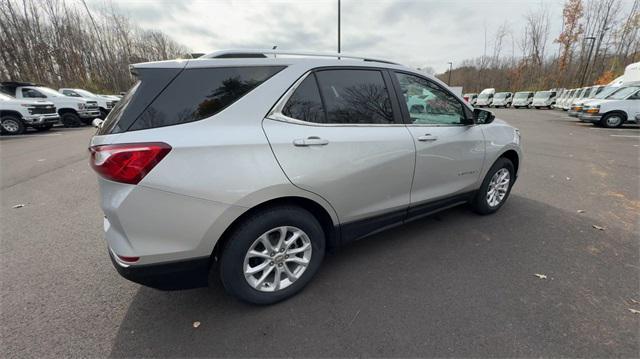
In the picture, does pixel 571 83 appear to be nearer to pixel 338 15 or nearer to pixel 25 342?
pixel 338 15

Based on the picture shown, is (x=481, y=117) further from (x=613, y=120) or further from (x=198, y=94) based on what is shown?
(x=613, y=120)

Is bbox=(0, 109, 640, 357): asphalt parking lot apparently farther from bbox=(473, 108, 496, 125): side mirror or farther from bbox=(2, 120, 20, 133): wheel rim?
bbox=(2, 120, 20, 133): wheel rim

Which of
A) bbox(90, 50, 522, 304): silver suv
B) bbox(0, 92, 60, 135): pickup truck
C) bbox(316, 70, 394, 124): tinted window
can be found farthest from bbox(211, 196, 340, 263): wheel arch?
bbox(0, 92, 60, 135): pickup truck

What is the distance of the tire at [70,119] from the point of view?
1391cm

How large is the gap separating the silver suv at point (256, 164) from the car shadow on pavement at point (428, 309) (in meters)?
0.29

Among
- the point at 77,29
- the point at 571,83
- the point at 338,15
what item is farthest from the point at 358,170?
the point at 571,83

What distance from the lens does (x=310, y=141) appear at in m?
2.04

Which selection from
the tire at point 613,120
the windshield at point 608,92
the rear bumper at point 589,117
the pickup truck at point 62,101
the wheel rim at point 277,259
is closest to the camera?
the wheel rim at point 277,259

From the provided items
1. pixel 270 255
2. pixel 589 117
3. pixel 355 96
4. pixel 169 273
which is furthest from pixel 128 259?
pixel 589 117

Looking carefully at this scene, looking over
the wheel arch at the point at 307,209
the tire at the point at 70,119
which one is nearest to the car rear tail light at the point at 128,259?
the wheel arch at the point at 307,209

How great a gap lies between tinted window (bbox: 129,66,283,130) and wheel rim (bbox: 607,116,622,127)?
16.6 metres

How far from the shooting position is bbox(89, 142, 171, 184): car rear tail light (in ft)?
5.28

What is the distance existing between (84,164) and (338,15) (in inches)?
508

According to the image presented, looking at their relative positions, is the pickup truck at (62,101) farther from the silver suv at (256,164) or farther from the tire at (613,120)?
the tire at (613,120)
